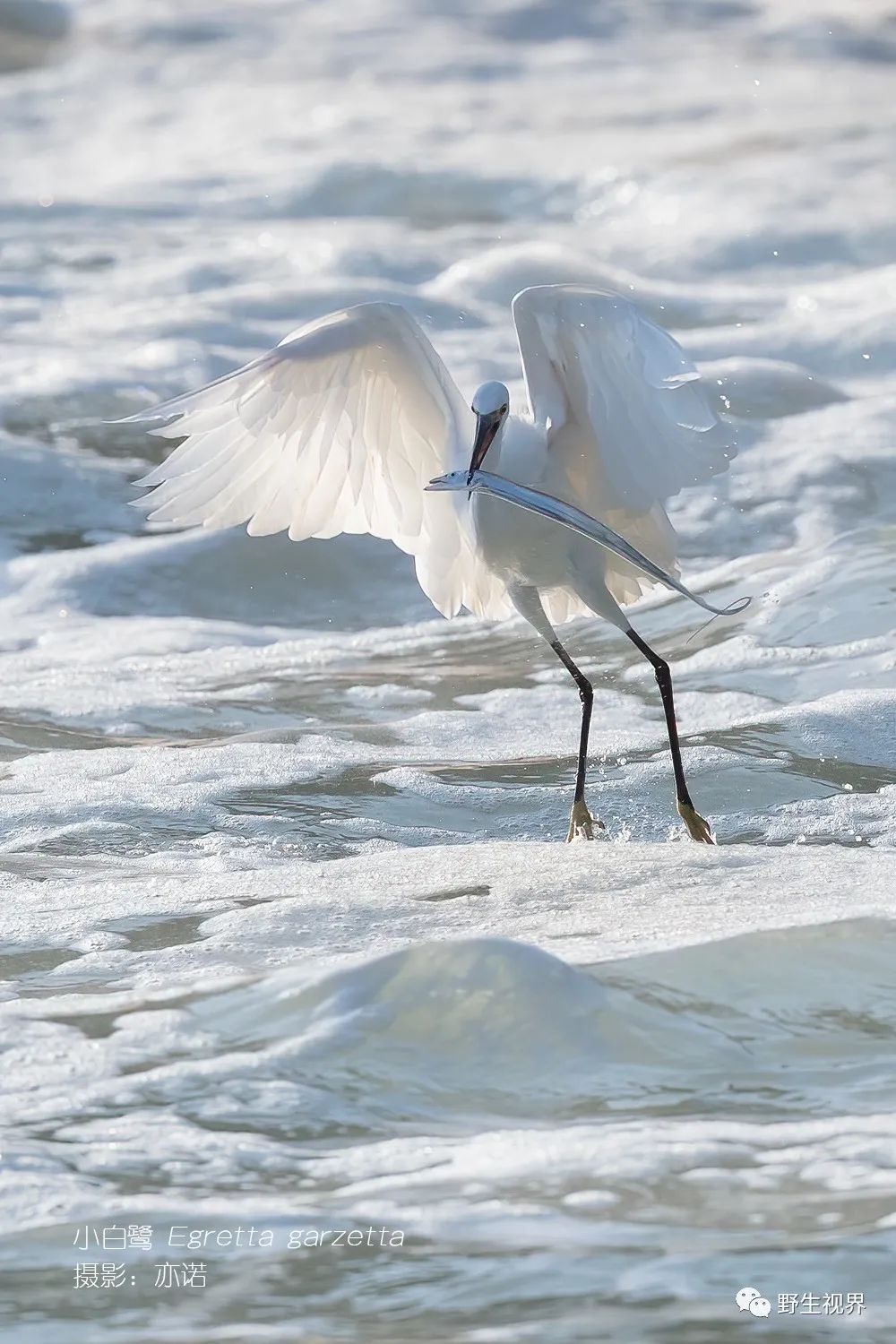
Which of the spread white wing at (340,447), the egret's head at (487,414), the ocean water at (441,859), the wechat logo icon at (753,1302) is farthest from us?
the spread white wing at (340,447)

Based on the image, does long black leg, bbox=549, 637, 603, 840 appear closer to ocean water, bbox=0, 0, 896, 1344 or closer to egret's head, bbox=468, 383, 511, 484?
ocean water, bbox=0, 0, 896, 1344

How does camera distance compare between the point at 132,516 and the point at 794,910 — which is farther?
the point at 132,516

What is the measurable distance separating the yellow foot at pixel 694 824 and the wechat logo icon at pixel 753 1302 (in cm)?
267

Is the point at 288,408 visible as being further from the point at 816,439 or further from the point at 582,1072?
the point at 816,439

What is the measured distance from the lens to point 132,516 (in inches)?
366

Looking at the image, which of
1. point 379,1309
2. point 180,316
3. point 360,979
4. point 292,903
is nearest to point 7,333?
point 180,316

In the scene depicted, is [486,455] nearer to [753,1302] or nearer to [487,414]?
[487,414]

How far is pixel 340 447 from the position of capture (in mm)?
5574

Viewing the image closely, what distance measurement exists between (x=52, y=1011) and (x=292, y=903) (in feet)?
2.72

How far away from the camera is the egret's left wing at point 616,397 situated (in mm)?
4684

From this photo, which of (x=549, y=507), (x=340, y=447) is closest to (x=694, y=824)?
(x=549, y=507)

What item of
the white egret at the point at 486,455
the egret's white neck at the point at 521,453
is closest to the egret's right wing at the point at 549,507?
the white egret at the point at 486,455

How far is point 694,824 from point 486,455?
121cm

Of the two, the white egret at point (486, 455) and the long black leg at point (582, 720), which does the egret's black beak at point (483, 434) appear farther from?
the long black leg at point (582, 720)
